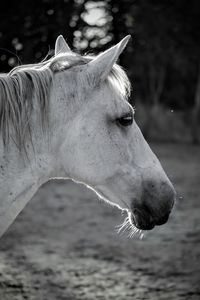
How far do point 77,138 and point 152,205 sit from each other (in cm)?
66

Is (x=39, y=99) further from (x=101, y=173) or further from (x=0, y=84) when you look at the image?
(x=101, y=173)

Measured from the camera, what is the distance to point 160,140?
2388 cm

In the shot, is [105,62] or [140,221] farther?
[140,221]

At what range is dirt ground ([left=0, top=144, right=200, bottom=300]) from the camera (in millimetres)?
3975

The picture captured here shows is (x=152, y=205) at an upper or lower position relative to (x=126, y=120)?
lower

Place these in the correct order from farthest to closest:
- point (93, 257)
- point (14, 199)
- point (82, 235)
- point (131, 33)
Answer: point (131, 33), point (82, 235), point (93, 257), point (14, 199)

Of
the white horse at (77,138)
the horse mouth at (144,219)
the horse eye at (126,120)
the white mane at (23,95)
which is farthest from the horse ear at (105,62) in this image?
the horse mouth at (144,219)

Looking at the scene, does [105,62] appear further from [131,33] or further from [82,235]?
[131,33]

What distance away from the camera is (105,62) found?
7.46ft

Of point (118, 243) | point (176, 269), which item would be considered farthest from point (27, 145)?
point (118, 243)

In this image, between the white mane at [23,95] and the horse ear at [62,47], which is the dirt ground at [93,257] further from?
the horse ear at [62,47]

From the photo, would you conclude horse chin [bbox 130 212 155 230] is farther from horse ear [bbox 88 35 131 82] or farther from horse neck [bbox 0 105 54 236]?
horse ear [bbox 88 35 131 82]

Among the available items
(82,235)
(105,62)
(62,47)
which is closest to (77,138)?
(105,62)

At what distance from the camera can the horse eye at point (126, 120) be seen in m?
2.37
